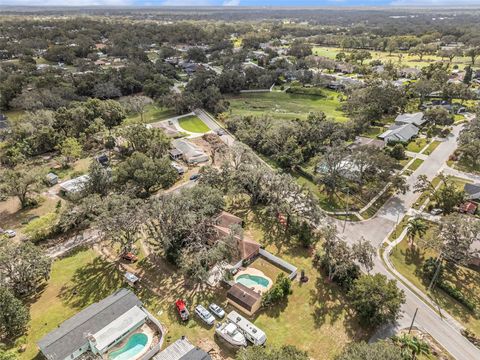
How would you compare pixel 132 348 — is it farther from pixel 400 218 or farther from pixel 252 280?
pixel 400 218

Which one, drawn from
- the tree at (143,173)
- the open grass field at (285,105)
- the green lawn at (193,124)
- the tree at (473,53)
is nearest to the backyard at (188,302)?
the tree at (143,173)

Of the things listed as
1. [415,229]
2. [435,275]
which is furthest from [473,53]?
[435,275]

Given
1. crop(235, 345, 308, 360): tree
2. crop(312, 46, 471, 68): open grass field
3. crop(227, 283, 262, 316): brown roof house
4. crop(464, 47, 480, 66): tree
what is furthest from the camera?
crop(312, 46, 471, 68): open grass field

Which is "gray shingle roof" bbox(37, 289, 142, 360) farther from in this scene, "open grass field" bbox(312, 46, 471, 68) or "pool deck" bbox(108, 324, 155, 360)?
"open grass field" bbox(312, 46, 471, 68)

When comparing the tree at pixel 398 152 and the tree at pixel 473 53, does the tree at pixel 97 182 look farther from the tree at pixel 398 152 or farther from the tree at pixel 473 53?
the tree at pixel 473 53

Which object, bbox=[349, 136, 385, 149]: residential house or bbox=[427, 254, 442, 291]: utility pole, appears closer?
bbox=[427, 254, 442, 291]: utility pole

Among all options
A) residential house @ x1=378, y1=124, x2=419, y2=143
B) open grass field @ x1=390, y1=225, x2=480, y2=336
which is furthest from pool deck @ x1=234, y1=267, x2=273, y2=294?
residential house @ x1=378, y1=124, x2=419, y2=143

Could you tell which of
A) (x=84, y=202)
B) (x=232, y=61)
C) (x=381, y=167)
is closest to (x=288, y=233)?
(x=381, y=167)
